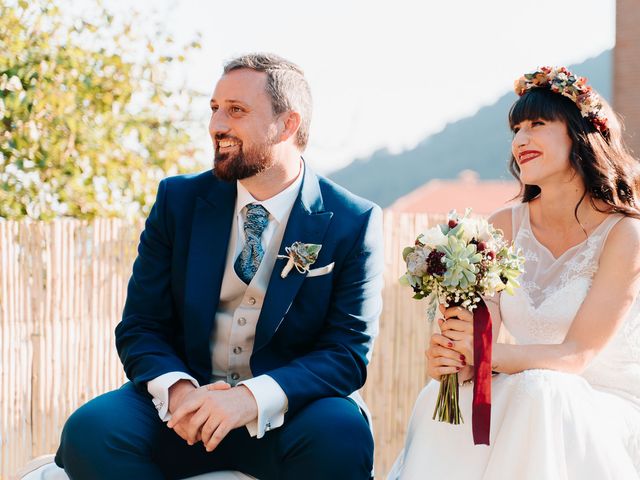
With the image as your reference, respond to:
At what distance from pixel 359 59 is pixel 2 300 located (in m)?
20.4

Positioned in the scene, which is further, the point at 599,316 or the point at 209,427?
the point at 599,316

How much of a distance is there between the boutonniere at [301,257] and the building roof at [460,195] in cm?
2279

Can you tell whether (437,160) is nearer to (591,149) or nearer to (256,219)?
(591,149)

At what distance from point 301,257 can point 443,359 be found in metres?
0.62

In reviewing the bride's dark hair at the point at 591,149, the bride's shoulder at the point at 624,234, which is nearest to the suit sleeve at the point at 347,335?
the bride's dark hair at the point at 591,149

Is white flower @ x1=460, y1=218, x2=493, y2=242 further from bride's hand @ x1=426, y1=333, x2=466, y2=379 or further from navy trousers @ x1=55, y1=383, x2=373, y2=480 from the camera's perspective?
navy trousers @ x1=55, y1=383, x2=373, y2=480

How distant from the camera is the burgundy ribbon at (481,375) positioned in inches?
114

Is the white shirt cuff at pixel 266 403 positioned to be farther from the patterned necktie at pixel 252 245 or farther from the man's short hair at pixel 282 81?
the man's short hair at pixel 282 81

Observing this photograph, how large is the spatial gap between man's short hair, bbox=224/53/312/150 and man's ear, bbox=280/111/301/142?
0.06ft

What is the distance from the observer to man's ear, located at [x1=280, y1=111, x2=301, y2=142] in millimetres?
3399

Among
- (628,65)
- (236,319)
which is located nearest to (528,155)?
(236,319)

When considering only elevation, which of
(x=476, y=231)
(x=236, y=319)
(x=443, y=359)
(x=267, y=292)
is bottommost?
(x=443, y=359)

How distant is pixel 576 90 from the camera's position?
3.43 m

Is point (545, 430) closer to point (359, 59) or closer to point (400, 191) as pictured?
point (359, 59)
